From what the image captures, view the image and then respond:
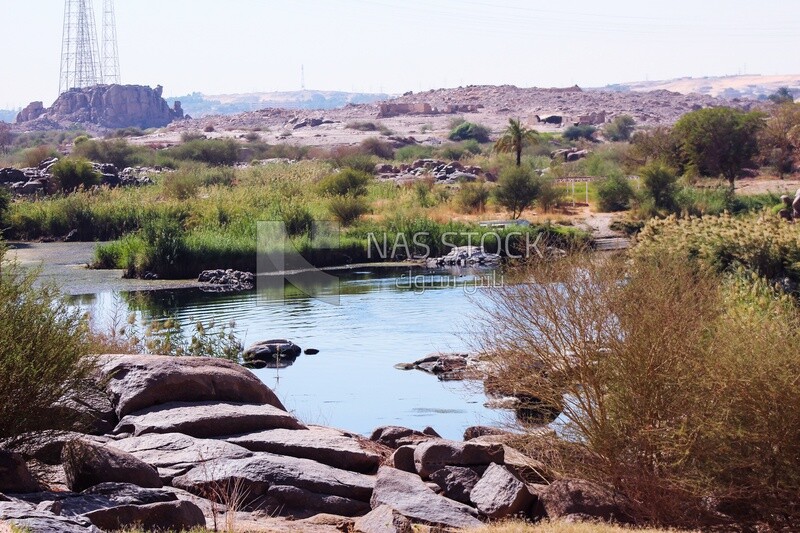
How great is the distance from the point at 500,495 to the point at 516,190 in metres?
35.3

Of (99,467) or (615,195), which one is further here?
(615,195)

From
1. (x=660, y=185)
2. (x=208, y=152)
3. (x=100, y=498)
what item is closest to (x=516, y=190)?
(x=660, y=185)

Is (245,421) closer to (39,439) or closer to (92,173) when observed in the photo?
(39,439)

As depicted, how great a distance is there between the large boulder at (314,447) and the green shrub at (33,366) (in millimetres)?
2008

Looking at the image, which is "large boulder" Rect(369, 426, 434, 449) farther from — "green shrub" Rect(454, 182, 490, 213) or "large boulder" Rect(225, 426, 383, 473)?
"green shrub" Rect(454, 182, 490, 213)

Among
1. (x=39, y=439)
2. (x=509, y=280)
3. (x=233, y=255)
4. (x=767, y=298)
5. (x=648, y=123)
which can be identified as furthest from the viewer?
(x=648, y=123)

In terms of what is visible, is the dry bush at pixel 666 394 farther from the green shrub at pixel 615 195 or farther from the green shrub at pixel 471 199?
the green shrub at pixel 615 195

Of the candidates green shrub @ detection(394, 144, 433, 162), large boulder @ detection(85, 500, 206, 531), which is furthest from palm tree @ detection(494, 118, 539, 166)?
large boulder @ detection(85, 500, 206, 531)

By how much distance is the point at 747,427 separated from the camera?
9.70 metres

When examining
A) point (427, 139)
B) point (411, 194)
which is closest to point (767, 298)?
point (411, 194)

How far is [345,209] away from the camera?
40.5 metres

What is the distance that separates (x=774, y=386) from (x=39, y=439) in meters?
6.65

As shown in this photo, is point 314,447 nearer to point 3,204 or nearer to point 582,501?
point 582,501

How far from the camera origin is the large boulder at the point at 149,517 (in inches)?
296
